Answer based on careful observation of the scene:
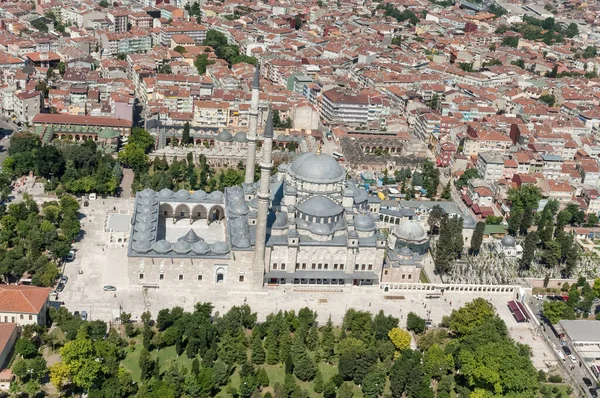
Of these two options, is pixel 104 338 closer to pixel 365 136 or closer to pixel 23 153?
pixel 23 153

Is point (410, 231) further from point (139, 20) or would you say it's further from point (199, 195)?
point (139, 20)

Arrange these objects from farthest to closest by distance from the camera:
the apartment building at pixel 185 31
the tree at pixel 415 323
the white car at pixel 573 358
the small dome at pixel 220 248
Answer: the apartment building at pixel 185 31, the small dome at pixel 220 248, the tree at pixel 415 323, the white car at pixel 573 358

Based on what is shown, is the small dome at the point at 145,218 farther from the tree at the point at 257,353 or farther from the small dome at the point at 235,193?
the tree at the point at 257,353

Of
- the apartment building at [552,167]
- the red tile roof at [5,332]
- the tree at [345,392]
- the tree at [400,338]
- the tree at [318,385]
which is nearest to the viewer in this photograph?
the tree at [345,392]

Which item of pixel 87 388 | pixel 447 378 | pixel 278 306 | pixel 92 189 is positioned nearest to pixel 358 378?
pixel 447 378

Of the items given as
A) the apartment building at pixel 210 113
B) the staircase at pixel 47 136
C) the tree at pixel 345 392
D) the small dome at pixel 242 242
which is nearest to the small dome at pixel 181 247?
the small dome at pixel 242 242

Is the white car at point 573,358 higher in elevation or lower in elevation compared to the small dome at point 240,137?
higher
